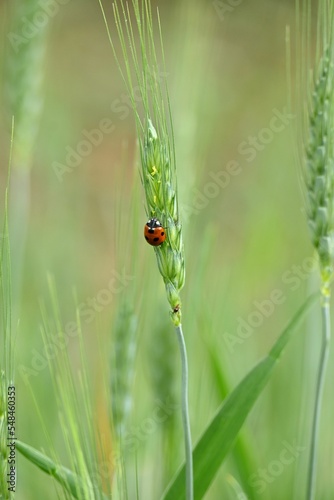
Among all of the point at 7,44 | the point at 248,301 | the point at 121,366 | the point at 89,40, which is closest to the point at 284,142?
the point at 248,301

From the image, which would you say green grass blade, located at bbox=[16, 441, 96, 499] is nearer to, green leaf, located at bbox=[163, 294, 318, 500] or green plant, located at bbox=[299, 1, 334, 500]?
green leaf, located at bbox=[163, 294, 318, 500]

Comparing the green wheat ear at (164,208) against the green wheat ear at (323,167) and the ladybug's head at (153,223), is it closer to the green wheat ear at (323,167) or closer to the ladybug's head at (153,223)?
the ladybug's head at (153,223)

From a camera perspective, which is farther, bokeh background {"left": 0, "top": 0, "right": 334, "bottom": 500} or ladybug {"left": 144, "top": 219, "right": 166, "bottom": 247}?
bokeh background {"left": 0, "top": 0, "right": 334, "bottom": 500}

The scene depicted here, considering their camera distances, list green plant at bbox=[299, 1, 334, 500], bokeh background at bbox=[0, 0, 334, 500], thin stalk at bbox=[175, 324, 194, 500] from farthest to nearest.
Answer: bokeh background at bbox=[0, 0, 334, 500] → green plant at bbox=[299, 1, 334, 500] → thin stalk at bbox=[175, 324, 194, 500]

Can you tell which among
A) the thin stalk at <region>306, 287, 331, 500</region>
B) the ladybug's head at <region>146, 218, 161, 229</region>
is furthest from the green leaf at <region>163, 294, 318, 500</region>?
the ladybug's head at <region>146, 218, 161, 229</region>

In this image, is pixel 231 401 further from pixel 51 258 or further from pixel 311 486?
pixel 51 258

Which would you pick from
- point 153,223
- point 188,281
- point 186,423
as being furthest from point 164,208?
point 188,281

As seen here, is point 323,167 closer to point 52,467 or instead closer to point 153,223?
point 153,223
